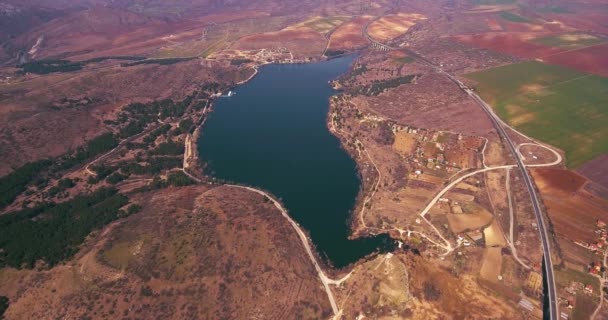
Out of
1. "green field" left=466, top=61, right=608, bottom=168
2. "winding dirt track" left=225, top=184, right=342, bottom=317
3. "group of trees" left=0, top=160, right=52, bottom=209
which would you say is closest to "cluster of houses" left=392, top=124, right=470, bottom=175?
"green field" left=466, top=61, right=608, bottom=168

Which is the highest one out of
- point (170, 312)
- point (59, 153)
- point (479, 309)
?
point (59, 153)

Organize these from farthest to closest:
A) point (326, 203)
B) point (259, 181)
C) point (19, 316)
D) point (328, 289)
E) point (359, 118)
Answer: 1. point (359, 118)
2. point (259, 181)
3. point (326, 203)
4. point (328, 289)
5. point (19, 316)

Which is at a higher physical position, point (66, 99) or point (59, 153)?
point (66, 99)

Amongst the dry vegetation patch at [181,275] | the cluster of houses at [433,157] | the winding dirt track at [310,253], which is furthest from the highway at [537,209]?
the dry vegetation patch at [181,275]

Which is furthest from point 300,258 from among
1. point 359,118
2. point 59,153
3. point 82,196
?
point 59,153

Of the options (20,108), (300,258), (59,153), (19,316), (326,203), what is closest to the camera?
(19,316)

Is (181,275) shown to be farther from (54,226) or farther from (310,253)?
(54,226)

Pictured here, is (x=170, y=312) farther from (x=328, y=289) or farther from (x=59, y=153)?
(x=59, y=153)

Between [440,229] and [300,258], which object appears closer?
[300,258]

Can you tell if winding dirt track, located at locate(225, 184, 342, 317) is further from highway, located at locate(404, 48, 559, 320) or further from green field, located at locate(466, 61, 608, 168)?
green field, located at locate(466, 61, 608, 168)
